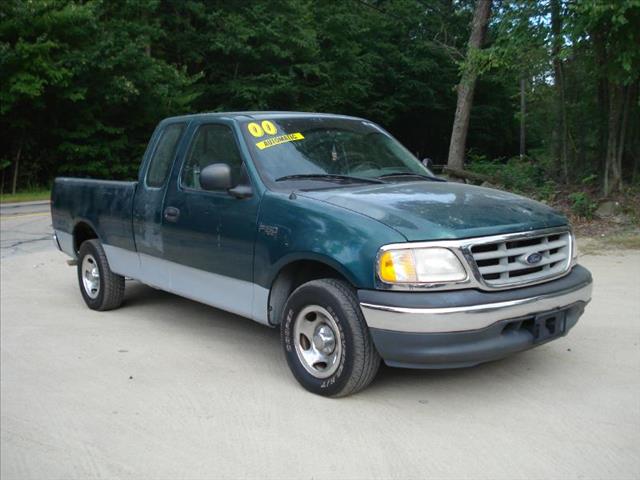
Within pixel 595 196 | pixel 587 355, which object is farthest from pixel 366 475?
pixel 595 196

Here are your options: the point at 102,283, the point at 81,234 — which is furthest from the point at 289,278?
the point at 81,234

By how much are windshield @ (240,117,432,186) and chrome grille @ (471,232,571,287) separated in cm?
134

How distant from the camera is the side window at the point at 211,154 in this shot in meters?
5.24

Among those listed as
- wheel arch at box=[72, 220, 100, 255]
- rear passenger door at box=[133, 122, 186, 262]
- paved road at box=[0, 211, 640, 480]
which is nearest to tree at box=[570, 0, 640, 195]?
paved road at box=[0, 211, 640, 480]

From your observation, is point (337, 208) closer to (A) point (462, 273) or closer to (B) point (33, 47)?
(A) point (462, 273)

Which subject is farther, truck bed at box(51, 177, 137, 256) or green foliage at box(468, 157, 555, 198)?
green foliage at box(468, 157, 555, 198)

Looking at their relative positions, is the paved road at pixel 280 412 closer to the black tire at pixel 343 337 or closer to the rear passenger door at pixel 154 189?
the black tire at pixel 343 337

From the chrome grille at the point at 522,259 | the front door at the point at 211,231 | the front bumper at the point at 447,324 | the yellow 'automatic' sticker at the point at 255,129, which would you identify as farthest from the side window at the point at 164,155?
the chrome grille at the point at 522,259

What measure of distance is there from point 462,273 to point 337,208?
2.95ft

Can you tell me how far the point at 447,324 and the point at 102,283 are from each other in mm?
4189

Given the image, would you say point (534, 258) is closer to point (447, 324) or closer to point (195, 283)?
point (447, 324)

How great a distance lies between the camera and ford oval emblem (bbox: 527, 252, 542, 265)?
4.29 m

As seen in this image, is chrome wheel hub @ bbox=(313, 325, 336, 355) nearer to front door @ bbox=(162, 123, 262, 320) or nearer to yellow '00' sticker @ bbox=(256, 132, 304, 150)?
front door @ bbox=(162, 123, 262, 320)

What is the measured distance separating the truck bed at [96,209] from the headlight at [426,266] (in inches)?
125
